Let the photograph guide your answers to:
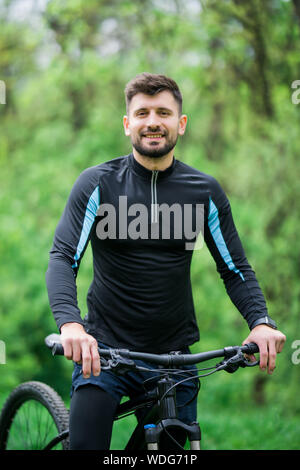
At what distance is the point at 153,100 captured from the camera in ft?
8.29

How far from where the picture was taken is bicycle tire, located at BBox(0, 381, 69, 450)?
2.91 meters

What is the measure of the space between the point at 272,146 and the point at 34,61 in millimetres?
5623

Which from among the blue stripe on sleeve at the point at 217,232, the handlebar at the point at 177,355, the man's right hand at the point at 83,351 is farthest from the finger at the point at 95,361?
the blue stripe on sleeve at the point at 217,232

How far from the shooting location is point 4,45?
427 inches

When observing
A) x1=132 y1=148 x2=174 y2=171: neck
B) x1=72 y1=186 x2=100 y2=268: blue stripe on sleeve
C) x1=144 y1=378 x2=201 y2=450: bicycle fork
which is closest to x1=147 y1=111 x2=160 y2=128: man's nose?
x1=132 y1=148 x2=174 y2=171: neck

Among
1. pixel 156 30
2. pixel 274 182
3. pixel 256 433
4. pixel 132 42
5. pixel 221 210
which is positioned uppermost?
pixel 132 42

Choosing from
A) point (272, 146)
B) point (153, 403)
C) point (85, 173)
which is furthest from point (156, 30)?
point (153, 403)

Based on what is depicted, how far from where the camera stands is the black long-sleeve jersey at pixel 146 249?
252 cm

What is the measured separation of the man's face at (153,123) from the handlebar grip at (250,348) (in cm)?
94

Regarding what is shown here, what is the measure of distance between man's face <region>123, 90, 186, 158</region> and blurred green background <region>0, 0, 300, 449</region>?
3.74 metres

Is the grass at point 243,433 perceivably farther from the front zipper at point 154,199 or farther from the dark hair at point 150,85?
the dark hair at point 150,85

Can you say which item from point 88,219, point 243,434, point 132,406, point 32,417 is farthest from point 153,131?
point 243,434

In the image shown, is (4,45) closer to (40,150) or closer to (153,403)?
(40,150)

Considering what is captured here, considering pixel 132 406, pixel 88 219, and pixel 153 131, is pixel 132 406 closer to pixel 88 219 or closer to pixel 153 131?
pixel 88 219
